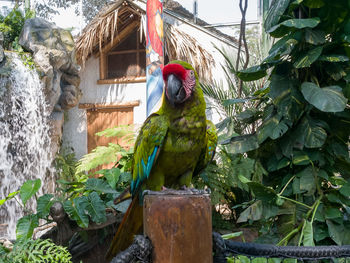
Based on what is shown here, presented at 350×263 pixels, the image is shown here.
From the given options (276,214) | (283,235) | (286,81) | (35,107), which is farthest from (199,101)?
(35,107)

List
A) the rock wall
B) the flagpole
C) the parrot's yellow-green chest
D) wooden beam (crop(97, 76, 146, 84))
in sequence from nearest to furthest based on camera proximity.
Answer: the parrot's yellow-green chest → the flagpole → the rock wall → wooden beam (crop(97, 76, 146, 84))

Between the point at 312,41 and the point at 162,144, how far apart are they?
2.98ft

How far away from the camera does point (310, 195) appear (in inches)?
76.3

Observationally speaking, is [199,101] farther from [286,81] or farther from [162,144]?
[286,81]

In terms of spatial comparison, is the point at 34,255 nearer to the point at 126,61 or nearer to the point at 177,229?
the point at 177,229

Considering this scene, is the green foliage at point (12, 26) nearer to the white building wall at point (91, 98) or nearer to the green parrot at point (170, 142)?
the white building wall at point (91, 98)

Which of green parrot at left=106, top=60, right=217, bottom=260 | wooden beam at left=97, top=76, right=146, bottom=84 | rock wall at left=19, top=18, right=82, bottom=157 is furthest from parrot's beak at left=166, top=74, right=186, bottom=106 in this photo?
wooden beam at left=97, top=76, right=146, bottom=84

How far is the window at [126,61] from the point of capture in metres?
7.00

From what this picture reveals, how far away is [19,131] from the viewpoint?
577 centimetres

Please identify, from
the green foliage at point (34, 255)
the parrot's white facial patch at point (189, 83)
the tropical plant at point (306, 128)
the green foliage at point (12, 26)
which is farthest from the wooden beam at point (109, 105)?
the parrot's white facial patch at point (189, 83)

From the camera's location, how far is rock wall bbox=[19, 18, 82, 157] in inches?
233

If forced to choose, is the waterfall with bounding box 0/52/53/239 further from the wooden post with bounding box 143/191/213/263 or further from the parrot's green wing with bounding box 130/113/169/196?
the wooden post with bounding box 143/191/213/263

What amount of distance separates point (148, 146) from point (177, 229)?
780 mm

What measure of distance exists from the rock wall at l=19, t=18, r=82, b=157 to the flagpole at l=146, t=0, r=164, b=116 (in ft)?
9.20
